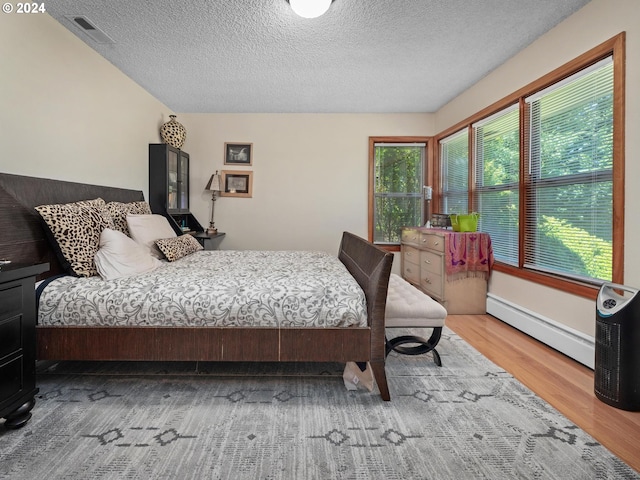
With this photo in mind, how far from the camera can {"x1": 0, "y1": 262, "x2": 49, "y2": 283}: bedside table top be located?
1.48 metres

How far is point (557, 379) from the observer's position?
2123mm

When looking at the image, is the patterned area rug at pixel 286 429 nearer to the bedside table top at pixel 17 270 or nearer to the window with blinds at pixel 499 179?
the bedside table top at pixel 17 270

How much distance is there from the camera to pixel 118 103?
3365 millimetres

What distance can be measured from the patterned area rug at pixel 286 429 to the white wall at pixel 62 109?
152 cm

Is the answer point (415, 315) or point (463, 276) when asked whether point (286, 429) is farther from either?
point (463, 276)

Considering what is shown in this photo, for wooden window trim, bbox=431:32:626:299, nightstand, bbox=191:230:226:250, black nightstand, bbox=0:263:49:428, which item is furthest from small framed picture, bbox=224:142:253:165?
black nightstand, bbox=0:263:49:428

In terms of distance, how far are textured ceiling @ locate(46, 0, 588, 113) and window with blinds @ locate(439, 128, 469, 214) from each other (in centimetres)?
64

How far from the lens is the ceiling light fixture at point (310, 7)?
2.20 metres

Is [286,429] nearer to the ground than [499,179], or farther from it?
nearer to the ground

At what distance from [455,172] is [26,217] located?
4380 mm

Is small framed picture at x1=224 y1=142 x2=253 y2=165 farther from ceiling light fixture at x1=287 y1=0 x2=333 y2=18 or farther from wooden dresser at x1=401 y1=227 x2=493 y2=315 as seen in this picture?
wooden dresser at x1=401 y1=227 x2=493 y2=315

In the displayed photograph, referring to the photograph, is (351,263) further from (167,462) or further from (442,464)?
(167,462)

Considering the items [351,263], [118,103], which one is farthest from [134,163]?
[351,263]

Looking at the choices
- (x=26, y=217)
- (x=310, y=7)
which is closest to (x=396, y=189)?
(x=310, y=7)
